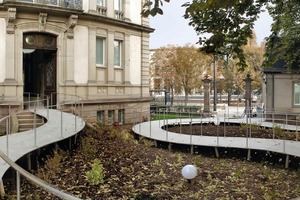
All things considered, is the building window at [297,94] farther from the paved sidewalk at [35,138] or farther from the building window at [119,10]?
the paved sidewalk at [35,138]

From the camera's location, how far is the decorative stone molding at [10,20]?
1770 centimetres

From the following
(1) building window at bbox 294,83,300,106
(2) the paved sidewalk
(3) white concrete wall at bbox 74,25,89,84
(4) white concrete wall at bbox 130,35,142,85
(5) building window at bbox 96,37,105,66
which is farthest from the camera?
(4) white concrete wall at bbox 130,35,142,85

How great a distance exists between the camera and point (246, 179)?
9664 millimetres

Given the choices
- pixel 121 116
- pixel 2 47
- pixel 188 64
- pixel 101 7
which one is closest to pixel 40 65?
pixel 2 47

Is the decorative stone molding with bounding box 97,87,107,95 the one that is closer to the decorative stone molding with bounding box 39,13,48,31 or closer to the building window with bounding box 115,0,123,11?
the decorative stone molding with bounding box 39,13,48,31

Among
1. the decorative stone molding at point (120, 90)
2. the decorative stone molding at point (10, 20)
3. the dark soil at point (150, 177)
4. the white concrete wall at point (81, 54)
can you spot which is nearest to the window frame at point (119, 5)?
the white concrete wall at point (81, 54)

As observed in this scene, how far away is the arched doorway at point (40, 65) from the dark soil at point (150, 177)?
9.14m

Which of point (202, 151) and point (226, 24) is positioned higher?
point (226, 24)

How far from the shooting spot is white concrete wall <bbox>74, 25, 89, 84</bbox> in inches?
808

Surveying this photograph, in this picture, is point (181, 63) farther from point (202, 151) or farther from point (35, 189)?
point (35, 189)

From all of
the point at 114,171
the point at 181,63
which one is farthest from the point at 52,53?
the point at 181,63

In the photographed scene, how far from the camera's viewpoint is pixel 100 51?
22.5 metres

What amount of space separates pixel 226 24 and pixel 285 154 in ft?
20.2

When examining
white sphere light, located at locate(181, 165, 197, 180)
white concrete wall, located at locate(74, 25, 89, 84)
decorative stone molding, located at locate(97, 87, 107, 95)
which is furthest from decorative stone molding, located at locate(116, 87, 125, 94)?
white sphere light, located at locate(181, 165, 197, 180)
